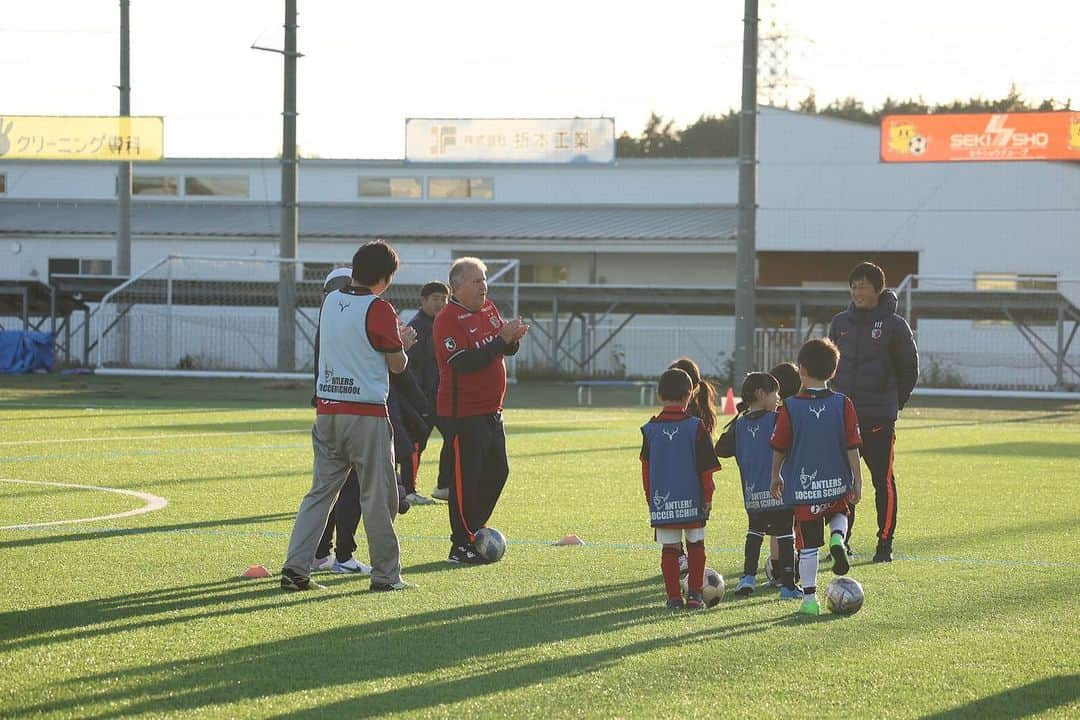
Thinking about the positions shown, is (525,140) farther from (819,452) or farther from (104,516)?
(819,452)

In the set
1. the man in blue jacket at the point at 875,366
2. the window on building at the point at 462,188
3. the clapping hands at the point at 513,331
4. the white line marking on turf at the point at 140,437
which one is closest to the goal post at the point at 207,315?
the white line marking on turf at the point at 140,437

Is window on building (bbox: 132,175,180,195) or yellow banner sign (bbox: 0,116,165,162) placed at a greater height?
yellow banner sign (bbox: 0,116,165,162)

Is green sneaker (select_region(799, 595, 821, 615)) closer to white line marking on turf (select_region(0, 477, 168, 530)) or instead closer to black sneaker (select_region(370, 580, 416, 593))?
black sneaker (select_region(370, 580, 416, 593))

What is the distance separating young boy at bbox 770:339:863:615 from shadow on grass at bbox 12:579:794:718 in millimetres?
734

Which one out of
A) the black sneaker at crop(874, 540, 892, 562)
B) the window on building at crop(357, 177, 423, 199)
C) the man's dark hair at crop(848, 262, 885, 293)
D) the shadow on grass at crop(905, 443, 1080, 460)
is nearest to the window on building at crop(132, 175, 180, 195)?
the window on building at crop(357, 177, 423, 199)

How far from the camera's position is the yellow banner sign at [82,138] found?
144ft

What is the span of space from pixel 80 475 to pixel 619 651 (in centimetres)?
842

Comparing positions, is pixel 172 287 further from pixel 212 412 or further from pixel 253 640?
pixel 253 640

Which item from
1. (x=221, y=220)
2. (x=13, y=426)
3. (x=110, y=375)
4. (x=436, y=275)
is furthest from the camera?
(x=221, y=220)

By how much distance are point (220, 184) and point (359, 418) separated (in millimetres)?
49276

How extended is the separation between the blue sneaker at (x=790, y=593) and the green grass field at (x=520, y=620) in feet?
0.38

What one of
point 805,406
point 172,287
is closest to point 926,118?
point 172,287

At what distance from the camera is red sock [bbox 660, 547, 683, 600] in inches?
299

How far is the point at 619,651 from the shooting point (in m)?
6.46
